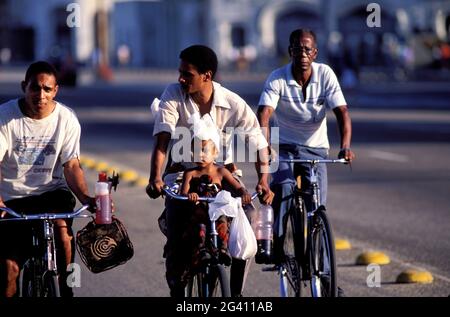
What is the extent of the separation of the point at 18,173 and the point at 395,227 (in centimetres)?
609

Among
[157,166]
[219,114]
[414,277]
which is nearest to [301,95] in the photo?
[219,114]

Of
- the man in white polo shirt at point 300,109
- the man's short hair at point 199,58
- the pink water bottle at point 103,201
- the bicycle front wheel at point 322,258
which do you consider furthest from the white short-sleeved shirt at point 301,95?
the pink water bottle at point 103,201

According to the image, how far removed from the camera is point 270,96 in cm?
848

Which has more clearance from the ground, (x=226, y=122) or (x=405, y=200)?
(x=226, y=122)

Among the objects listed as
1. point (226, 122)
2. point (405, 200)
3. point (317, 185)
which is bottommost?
point (405, 200)

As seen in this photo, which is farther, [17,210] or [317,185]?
[317,185]

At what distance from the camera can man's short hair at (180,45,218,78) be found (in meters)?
7.13

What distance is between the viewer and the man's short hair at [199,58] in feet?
23.4

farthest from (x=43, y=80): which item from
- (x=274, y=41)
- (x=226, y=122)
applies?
(x=274, y=41)

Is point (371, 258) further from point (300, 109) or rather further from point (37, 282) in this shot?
point (37, 282)

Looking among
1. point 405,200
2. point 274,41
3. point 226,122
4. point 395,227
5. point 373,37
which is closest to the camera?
point 226,122

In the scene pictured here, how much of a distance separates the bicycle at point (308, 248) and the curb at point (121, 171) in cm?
754

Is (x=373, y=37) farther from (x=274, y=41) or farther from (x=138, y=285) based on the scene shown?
(x=138, y=285)
